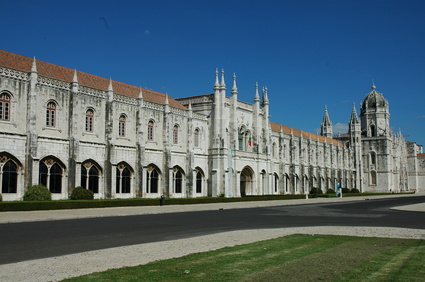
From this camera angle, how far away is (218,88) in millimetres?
57531

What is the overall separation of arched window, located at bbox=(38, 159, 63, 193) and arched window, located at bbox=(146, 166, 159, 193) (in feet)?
37.2

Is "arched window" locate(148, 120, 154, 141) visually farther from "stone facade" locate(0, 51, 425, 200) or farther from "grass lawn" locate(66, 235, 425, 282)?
"grass lawn" locate(66, 235, 425, 282)

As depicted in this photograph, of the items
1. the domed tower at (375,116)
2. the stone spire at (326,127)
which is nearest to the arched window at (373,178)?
the domed tower at (375,116)

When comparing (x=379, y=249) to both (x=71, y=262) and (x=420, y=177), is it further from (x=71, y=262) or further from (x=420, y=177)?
(x=420, y=177)

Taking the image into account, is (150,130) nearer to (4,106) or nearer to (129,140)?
(129,140)

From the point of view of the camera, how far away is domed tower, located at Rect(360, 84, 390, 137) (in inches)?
4478

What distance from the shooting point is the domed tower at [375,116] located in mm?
113750

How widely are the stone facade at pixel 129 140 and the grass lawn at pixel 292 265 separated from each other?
26.8 m

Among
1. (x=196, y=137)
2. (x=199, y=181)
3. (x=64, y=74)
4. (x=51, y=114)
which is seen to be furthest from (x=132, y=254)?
(x=199, y=181)

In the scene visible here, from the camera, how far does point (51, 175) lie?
121 ft

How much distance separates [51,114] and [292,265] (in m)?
32.0

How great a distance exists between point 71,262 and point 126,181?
34408mm

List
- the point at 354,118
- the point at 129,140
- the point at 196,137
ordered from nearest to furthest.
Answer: the point at 129,140 < the point at 196,137 < the point at 354,118

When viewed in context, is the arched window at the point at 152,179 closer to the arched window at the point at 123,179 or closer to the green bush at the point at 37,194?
the arched window at the point at 123,179
